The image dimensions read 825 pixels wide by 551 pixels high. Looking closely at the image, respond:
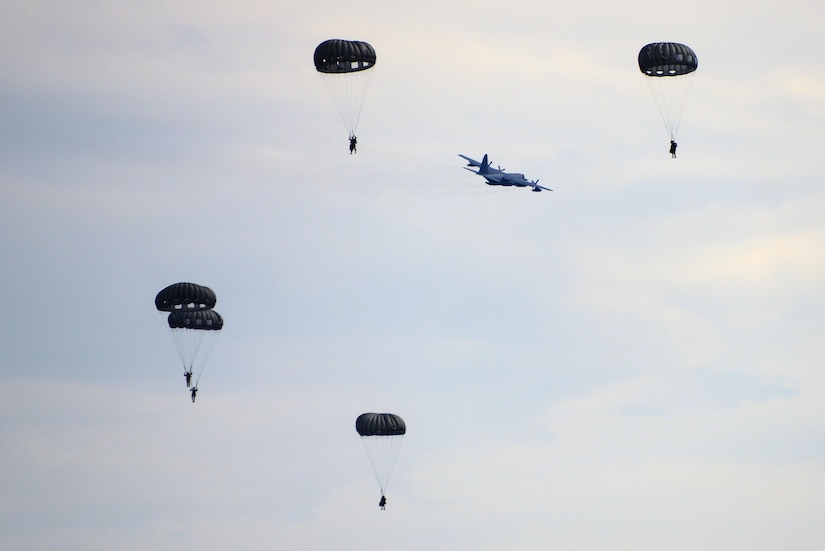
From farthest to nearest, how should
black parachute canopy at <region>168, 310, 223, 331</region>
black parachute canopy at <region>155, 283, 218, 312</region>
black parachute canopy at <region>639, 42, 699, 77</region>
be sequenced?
black parachute canopy at <region>168, 310, 223, 331</region>
black parachute canopy at <region>155, 283, 218, 312</region>
black parachute canopy at <region>639, 42, 699, 77</region>

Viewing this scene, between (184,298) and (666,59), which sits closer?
(666,59)

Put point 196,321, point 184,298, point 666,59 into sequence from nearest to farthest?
point 666,59, point 184,298, point 196,321

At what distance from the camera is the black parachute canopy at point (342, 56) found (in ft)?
301

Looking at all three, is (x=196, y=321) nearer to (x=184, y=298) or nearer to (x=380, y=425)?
(x=184, y=298)

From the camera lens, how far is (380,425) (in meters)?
98.0

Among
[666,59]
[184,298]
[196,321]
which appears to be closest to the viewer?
[666,59]

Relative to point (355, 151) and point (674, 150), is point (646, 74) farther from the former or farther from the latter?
point (355, 151)

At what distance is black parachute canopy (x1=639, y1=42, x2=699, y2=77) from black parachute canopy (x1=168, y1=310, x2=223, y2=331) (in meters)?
31.2

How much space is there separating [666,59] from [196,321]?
33506 millimetres

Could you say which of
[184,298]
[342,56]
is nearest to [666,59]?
[342,56]

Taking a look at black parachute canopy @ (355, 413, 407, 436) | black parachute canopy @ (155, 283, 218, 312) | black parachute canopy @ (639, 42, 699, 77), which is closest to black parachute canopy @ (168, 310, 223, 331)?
black parachute canopy @ (155, 283, 218, 312)

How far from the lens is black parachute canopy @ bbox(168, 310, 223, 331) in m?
100

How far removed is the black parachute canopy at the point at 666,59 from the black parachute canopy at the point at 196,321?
3122 cm

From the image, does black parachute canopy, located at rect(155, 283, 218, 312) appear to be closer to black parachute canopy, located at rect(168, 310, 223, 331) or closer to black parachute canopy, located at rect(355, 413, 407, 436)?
black parachute canopy, located at rect(168, 310, 223, 331)
